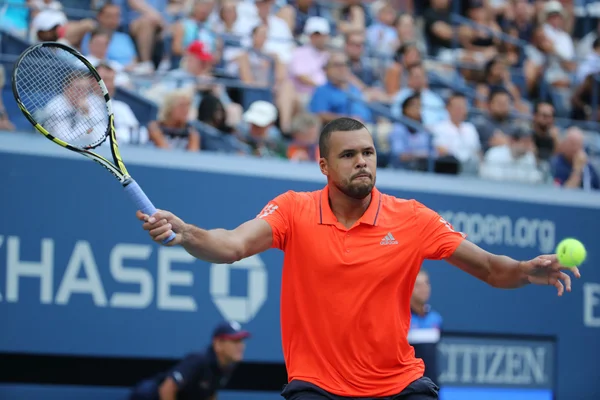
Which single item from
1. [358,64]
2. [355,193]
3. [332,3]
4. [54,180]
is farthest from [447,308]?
[355,193]

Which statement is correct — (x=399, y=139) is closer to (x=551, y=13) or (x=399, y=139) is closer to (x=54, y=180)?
(x=54, y=180)

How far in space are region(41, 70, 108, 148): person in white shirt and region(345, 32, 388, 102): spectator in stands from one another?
5568mm

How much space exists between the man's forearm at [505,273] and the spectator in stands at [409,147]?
5946 mm

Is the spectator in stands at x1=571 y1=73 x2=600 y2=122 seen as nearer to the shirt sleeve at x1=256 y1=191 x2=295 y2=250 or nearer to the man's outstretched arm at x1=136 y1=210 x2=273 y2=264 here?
the shirt sleeve at x1=256 y1=191 x2=295 y2=250

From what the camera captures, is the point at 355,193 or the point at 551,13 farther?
the point at 551,13

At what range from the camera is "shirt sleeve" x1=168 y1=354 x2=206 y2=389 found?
845cm

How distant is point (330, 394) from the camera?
182 inches

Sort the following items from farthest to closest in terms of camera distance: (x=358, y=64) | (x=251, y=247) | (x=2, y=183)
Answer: (x=358, y=64) < (x=2, y=183) < (x=251, y=247)

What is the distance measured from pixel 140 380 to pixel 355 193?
16.4 ft

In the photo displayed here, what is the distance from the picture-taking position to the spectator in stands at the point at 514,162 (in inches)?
441

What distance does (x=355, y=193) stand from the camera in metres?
4.77

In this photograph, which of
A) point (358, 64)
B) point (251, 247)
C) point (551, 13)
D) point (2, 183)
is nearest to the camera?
point (251, 247)

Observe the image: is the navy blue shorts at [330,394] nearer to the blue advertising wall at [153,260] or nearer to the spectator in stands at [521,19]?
the blue advertising wall at [153,260]

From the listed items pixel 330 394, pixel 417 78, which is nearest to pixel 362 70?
pixel 417 78
